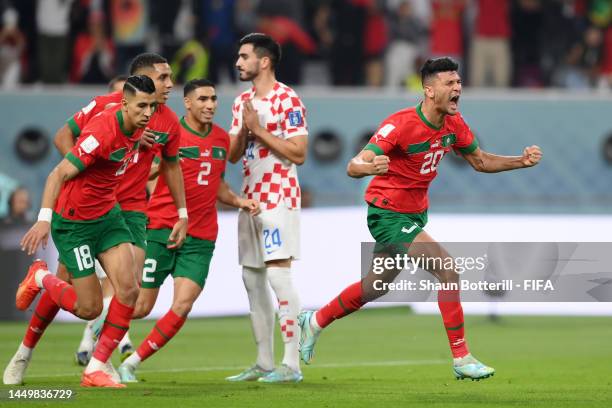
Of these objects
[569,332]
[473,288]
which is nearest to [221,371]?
→ [473,288]

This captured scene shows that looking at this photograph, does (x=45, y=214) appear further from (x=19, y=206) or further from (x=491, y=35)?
(x=491, y=35)

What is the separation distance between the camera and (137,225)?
38.2ft

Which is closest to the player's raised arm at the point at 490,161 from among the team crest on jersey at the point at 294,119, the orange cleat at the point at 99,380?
the team crest on jersey at the point at 294,119

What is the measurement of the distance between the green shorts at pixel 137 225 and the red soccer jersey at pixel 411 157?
7.09 feet

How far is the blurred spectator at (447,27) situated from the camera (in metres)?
21.9

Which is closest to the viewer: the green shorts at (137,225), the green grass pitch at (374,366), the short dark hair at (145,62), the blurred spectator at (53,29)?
the green grass pitch at (374,366)

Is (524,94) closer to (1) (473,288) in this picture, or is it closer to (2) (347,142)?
(2) (347,142)

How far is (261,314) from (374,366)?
1819mm

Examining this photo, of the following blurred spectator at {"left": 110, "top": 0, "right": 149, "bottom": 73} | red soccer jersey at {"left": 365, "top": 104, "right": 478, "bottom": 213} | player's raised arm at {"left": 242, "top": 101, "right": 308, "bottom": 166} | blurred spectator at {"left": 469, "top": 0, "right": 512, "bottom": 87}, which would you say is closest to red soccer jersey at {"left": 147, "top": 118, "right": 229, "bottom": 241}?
player's raised arm at {"left": 242, "top": 101, "right": 308, "bottom": 166}

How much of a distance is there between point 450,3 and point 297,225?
11.4 metres

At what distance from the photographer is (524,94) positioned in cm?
2222

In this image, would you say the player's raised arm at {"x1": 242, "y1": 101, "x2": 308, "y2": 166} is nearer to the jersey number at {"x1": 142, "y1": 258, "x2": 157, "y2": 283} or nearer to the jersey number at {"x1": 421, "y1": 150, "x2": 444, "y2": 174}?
the jersey number at {"x1": 421, "y1": 150, "x2": 444, "y2": 174}

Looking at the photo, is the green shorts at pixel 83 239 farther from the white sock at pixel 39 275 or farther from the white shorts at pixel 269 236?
the white shorts at pixel 269 236

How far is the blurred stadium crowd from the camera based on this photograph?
21.1 m
